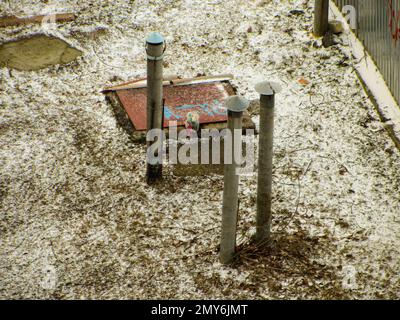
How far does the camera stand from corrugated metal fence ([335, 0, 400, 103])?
5770mm

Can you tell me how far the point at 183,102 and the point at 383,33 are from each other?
1.93m

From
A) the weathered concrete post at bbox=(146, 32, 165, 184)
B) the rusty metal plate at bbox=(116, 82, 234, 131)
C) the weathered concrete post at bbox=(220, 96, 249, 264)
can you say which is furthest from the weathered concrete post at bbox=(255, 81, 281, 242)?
the rusty metal plate at bbox=(116, 82, 234, 131)

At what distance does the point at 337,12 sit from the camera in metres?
7.41

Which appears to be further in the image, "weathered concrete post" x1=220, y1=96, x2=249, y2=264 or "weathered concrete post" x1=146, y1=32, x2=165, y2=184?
"weathered concrete post" x1=146, y1=32, x2=165, y2=184

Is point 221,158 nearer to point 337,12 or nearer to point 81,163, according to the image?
point 81,163

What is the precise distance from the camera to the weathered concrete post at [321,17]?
684cm

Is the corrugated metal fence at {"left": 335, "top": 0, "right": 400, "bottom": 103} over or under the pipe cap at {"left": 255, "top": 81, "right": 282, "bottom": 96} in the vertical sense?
under

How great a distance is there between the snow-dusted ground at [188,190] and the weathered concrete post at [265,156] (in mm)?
196

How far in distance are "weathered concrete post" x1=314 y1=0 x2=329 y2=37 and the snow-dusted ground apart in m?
0.16

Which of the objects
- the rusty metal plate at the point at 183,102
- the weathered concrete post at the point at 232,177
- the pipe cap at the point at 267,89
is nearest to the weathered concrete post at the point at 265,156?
the pipe cap at the point at 267,89

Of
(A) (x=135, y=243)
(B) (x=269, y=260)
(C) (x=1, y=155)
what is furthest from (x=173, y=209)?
(C) (x=1, y=155)

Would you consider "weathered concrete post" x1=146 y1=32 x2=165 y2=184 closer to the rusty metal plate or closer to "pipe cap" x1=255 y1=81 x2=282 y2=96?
the rusty metal plate
